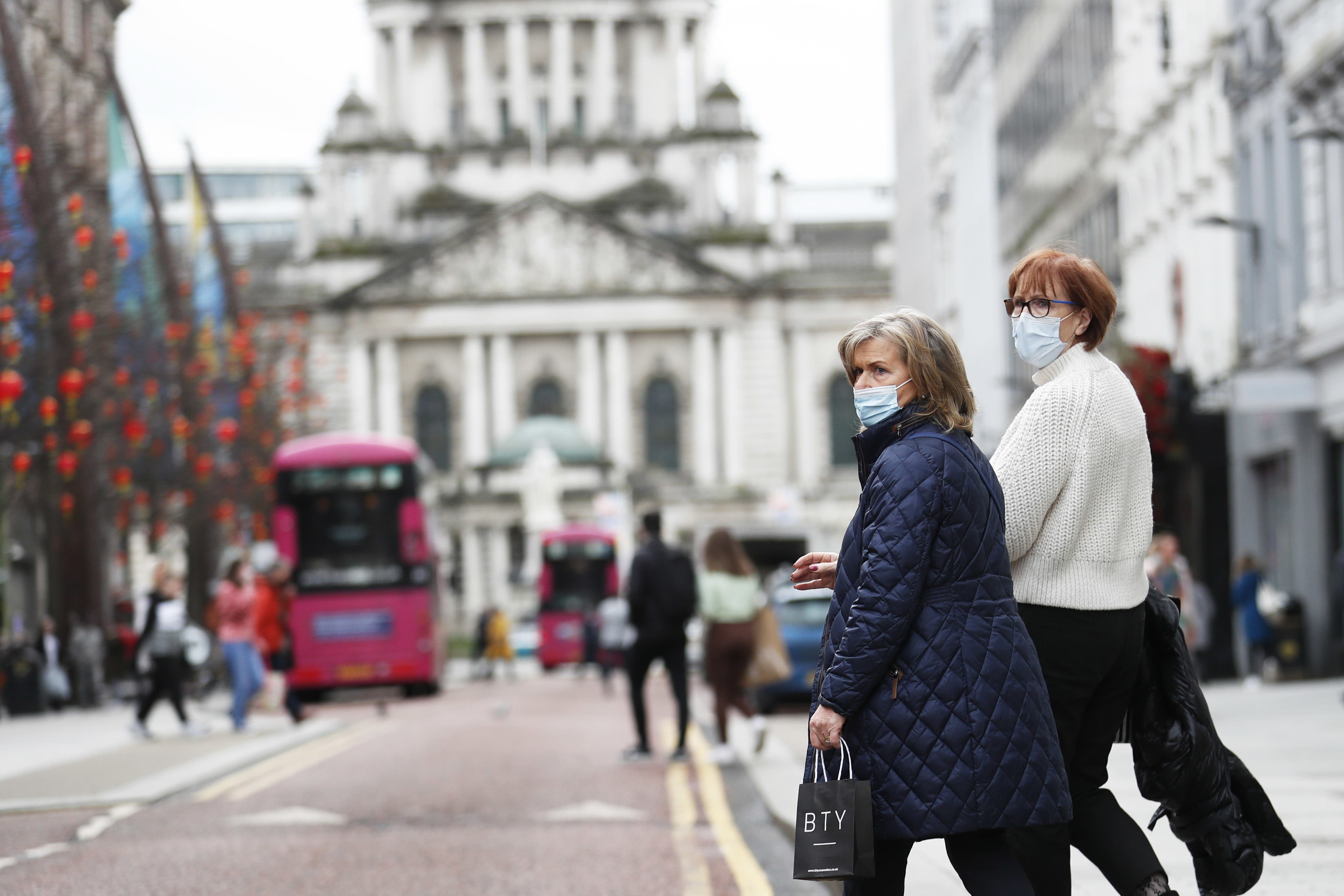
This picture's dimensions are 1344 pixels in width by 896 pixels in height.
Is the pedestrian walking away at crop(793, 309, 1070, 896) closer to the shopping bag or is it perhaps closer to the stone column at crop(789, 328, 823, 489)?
the shopping bag

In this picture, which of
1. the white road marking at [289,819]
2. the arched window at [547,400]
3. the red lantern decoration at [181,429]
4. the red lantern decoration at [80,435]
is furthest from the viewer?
the arched window at [547,400]

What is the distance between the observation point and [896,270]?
80.8 m

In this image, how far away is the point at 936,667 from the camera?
5.09 m

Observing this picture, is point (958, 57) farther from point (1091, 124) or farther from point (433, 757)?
point (433, 757)

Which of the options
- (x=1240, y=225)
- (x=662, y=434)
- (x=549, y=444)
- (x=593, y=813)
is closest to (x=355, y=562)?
(x=1240, y=225)

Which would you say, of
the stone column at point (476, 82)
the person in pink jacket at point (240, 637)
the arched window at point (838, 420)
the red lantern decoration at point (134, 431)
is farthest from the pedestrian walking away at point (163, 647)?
the stone column at point (476, 82)

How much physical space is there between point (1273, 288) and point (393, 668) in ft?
41.0

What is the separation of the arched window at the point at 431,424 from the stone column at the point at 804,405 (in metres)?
13.6

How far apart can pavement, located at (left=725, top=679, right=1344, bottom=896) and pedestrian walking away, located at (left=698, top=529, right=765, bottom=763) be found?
12.8 inches

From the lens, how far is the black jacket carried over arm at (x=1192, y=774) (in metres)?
5.82

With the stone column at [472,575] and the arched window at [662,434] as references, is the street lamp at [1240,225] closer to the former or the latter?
the stone column at [472,575]

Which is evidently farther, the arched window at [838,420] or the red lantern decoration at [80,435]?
the arched window at [838,420]

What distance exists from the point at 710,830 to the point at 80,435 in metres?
16.4

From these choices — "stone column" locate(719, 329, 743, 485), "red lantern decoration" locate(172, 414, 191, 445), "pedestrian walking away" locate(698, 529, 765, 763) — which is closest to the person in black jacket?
"pedestrian walking away" locate(698, 529, 765, 763)
